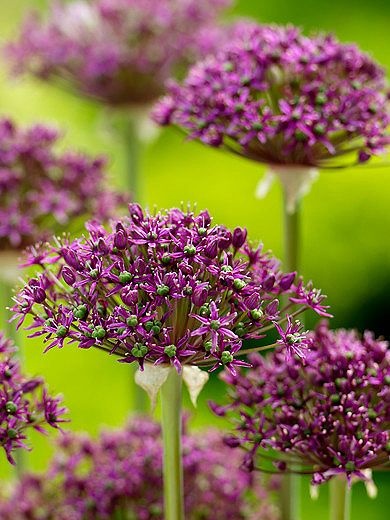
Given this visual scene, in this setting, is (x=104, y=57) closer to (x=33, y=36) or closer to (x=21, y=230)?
(x=33, y=36)

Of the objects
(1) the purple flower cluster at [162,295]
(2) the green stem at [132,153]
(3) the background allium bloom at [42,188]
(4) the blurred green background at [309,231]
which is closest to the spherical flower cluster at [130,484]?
(3) the background allium bloom at [42,188]

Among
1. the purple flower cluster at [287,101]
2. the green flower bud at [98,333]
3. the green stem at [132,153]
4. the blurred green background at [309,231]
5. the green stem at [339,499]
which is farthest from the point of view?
the blurred green background at [309,231]

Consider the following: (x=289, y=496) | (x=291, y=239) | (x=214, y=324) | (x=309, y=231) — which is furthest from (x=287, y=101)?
(x=309, y=231)

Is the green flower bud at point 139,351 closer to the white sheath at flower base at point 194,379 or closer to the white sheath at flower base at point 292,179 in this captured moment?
the white sheath at flower base at point 194,379

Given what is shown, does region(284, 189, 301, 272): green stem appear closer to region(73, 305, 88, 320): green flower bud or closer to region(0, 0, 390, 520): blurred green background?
region(73, 305, 88, 320): green flower bud

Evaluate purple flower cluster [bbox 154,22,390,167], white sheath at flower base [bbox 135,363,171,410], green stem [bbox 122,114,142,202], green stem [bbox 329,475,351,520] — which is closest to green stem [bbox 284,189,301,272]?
purple flower cluster [bbox 154,22,390,167]

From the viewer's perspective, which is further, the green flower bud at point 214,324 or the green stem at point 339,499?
the green stem at point 339,499

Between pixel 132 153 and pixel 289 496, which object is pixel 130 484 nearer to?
pixel 289 496
